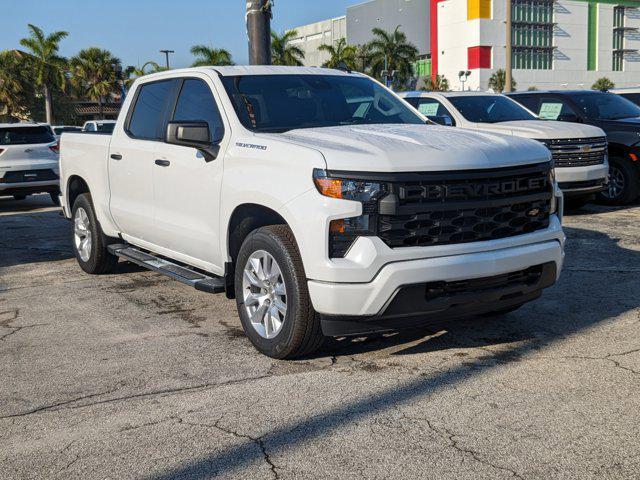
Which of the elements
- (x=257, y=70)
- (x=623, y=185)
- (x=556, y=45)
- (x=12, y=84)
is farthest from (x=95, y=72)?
(x=257, y=70)

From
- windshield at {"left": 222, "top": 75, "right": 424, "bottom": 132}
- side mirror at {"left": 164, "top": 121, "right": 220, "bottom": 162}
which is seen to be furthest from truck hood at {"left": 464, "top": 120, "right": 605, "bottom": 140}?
side mirror at {"left": 164, "top": 121, "right": 220, "bottom": 162}

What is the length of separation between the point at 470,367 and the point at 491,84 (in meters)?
94.2

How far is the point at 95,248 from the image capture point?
7.47 m

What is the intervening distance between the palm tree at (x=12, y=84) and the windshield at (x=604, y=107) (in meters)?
53.7

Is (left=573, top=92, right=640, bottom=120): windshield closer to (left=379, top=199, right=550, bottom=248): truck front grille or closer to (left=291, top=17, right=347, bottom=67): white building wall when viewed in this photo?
(left=379, top=199, right=550, bottom=248): truck front grille

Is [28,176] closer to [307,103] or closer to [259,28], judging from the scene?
[259,28]


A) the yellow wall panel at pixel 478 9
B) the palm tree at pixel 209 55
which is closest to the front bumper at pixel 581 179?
the palm tree at pixel 209 55

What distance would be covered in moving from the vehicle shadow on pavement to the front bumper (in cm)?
276

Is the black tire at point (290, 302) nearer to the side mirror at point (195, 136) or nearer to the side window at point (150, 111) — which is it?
the side mirror at point (195, 136)

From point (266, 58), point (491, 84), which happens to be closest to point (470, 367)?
point (266, 58)

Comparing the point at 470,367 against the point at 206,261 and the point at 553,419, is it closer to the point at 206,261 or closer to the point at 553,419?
the point at 553,419

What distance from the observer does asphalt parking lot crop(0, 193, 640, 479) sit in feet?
11.1

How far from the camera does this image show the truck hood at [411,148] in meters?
4.31

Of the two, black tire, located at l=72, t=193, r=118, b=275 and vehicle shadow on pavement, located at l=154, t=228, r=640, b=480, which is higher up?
black tire, located at l=72, t=193, r=118, b=275
